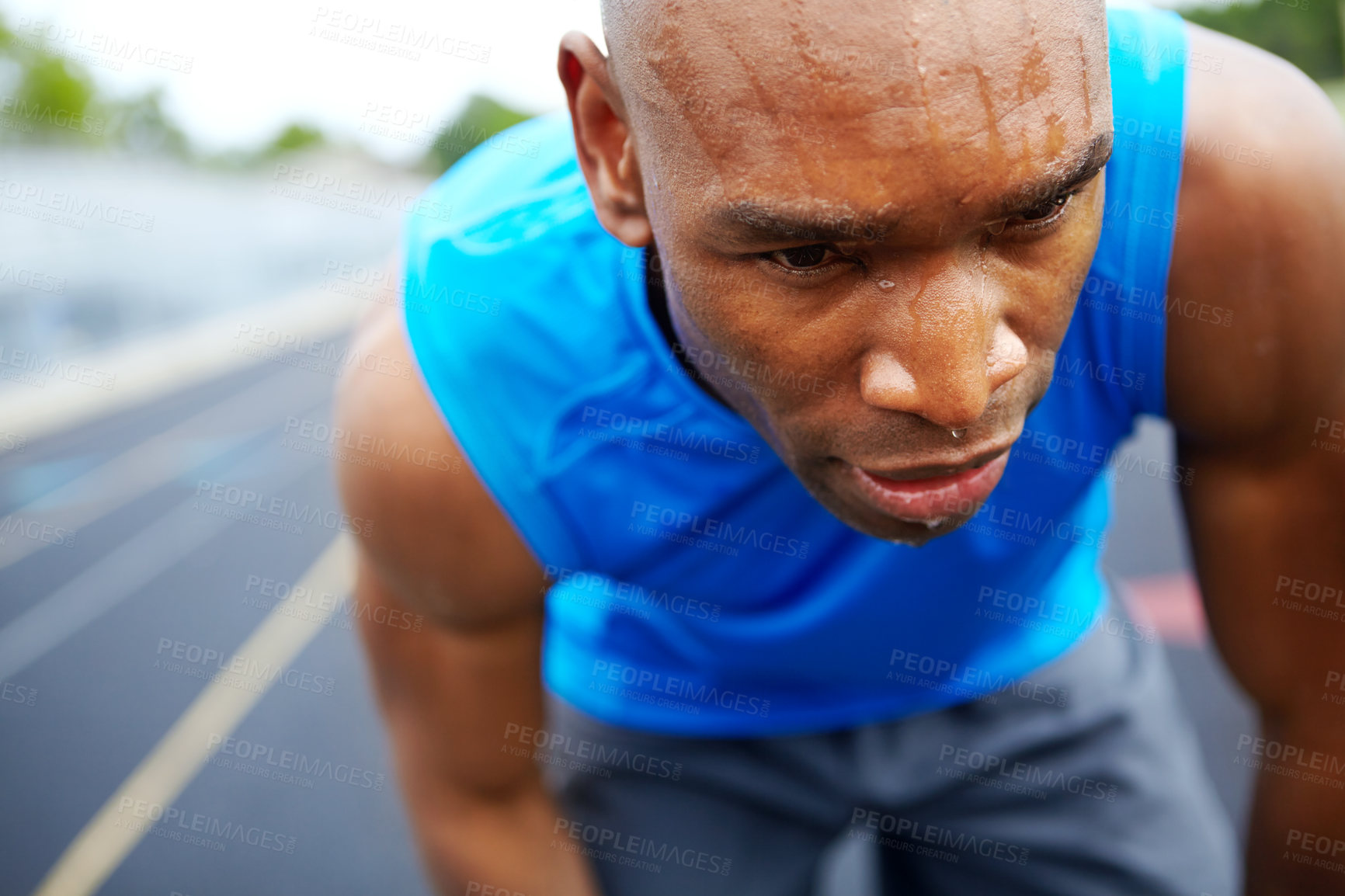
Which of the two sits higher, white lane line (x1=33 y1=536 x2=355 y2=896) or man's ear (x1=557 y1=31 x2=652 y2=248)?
man's ear (x1=557 y1=31 x2=652 y2=248)

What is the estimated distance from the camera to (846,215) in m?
0.80

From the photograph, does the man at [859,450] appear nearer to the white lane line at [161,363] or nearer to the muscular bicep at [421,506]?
the muscular bicep at [421,506]

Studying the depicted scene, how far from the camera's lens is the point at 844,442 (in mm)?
972

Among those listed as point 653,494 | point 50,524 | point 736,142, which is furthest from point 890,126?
point 50,524

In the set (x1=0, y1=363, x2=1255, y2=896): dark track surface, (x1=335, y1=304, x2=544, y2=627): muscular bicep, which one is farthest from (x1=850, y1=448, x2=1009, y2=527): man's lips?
(x1=0, y1=363, x2=1255, y2=896): dark track surface

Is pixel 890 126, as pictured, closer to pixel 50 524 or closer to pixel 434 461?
pixel 434 461

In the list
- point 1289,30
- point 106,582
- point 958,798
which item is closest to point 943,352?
point 958,798

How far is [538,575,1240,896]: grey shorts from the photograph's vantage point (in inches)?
64.0

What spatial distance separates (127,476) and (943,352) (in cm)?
865

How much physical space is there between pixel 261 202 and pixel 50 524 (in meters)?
21.4

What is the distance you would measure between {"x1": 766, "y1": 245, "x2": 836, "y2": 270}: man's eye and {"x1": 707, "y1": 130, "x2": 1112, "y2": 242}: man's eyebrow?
0.03 metres

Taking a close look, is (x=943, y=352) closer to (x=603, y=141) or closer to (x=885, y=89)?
(x=885, y=89)

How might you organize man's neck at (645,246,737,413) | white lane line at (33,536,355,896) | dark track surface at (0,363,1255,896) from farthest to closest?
white lane line at (33,536,355,896) → dark track surface at (0,363,1255,896) → man's neck at (645,246,737,413)

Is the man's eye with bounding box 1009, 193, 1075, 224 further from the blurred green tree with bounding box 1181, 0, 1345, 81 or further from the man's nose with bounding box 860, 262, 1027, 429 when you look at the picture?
the blurred green tree with bounding box 1181, 0, 1345, 81
